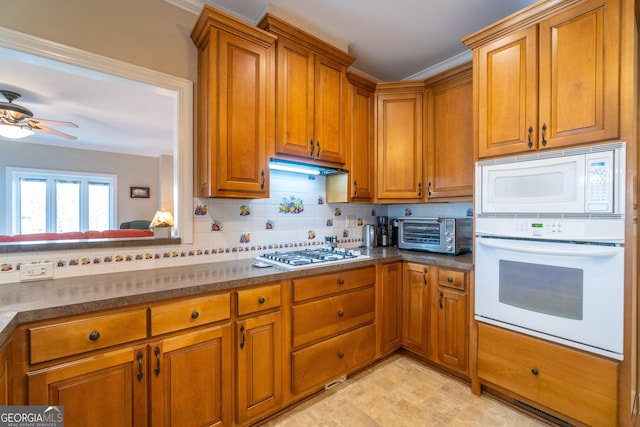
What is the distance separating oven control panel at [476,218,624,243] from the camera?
4.50ft

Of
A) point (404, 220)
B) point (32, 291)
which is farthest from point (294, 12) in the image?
point (32, 291)

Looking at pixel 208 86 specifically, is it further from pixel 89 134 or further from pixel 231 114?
pixel 89 134

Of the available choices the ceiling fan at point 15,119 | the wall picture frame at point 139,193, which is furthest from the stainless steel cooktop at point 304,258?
the wall picture frame at point 139,193

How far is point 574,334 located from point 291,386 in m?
1.59

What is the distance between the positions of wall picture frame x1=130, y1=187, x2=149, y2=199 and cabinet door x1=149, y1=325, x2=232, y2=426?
6254 millimetres

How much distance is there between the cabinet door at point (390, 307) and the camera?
7.32 feet

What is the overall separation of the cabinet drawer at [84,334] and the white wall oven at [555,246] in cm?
197

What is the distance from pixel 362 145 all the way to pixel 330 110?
0.47 m

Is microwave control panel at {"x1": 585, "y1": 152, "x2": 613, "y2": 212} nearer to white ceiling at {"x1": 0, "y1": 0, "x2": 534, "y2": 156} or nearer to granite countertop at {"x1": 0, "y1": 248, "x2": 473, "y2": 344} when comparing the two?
granite countertop at {"x1": 0, "y1": 248, "x2": 473, "y2": 344}

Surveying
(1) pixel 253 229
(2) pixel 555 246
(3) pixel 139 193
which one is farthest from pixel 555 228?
(3) pixel 139 193

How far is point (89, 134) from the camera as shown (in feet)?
16.5

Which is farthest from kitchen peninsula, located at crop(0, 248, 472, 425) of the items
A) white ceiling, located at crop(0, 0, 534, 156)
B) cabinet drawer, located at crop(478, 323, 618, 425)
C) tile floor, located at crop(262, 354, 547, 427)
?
white ceiling, located at crop(0, 0, 534, 156)

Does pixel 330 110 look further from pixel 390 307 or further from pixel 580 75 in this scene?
pixel 390 307

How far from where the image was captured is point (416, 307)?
2268mm
